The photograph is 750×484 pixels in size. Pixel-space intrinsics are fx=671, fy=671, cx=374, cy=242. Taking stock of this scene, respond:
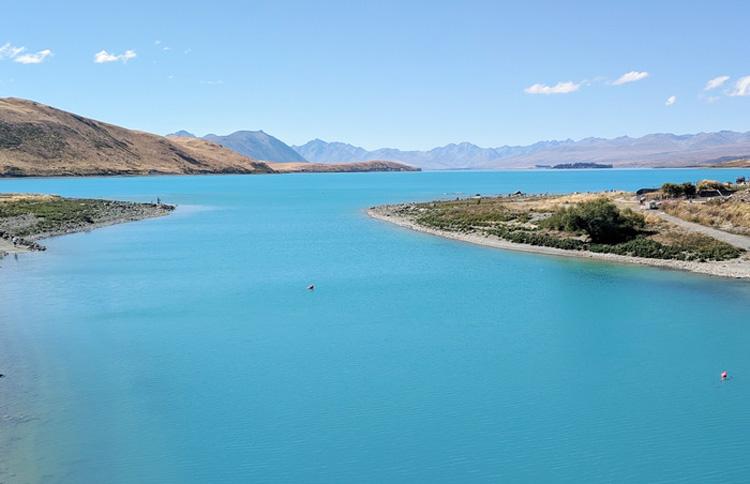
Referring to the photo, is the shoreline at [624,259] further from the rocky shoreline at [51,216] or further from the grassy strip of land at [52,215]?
the grassy strip of land at [52,215]

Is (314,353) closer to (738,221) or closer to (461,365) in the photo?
(461,365)

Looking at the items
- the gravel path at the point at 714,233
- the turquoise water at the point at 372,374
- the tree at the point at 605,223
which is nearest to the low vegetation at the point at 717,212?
the gravel path at the point at 714,233

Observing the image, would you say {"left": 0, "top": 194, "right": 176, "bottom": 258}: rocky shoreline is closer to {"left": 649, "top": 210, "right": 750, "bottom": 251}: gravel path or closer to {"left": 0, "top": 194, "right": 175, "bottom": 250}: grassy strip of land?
{"left": 0, "top": 194, "right": 175, "bottom": 250}: grassy strip of land

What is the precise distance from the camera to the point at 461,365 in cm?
2342

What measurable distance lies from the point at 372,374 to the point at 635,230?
31302mm

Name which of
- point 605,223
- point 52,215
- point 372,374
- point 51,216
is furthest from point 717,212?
point 52,215

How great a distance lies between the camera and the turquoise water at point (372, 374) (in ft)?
54.0

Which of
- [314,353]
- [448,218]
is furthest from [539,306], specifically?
[448,218]

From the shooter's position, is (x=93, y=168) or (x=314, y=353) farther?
(x=93, y=168)

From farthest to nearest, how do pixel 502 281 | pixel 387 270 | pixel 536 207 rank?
1. pixel 536 207
2. pixel 387 270
3. pixel 502 281

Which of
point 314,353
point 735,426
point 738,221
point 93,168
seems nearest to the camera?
point 735,426

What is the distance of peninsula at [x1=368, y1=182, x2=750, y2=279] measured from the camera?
134 ft

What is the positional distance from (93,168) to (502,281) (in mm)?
168280

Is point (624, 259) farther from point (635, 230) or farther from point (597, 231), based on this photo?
point (635, 230)
